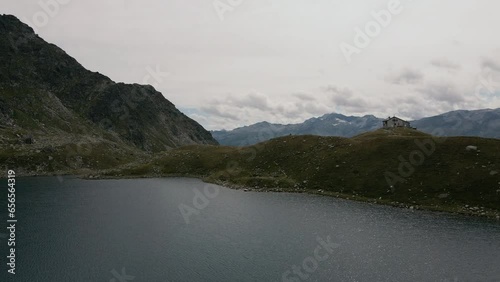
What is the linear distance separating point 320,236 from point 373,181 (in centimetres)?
4006

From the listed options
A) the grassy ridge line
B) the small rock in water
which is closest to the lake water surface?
the grassy ridge line

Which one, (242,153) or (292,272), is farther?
Result: (242,153)

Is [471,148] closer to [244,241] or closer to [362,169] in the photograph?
[362,169]

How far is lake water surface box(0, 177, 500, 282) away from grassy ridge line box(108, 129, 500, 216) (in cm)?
907

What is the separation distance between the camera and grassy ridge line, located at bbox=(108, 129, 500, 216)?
81.6 metres

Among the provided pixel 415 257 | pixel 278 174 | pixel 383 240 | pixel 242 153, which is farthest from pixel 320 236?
pixel 242 153

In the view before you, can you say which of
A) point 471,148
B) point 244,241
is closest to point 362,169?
point 471,148

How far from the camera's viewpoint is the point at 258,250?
5416 cm

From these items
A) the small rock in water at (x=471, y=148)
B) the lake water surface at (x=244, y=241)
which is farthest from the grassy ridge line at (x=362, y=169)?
the lake water surface at (x=244, y=241)

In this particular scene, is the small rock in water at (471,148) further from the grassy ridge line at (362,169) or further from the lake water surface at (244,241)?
the lake water surface at (244,241)

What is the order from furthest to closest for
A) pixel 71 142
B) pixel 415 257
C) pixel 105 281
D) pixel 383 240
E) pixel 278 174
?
pixel 71 142 < pixel 278 174 < pixel 383 240 < pixel 415 257 < pixel 105 281

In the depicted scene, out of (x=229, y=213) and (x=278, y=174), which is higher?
(x=278, y=174)

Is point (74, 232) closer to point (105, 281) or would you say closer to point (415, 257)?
point (105, 281)

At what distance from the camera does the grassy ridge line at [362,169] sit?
81625mm
